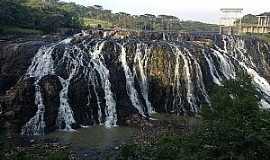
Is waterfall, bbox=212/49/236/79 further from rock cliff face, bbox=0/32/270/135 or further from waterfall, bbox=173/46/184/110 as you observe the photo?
waterfall, bbox=173/46/184/110

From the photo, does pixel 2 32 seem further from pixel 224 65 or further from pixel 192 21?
pixel 192 21

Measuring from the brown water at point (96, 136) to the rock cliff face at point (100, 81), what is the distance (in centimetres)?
106

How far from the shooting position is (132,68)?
34.5m

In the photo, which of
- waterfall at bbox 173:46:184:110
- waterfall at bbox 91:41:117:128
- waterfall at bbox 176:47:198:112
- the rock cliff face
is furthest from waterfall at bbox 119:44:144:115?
waterfall at bbox 176:47:198:112

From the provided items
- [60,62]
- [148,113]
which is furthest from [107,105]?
[60,62]

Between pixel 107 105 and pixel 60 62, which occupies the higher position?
pixel 60 62

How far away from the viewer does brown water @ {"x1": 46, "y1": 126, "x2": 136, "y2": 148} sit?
78.9 feet

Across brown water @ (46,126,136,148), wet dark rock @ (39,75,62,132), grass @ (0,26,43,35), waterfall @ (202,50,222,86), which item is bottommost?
brown water @ (46,126,136,148)

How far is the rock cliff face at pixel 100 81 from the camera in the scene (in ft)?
A: 92.8

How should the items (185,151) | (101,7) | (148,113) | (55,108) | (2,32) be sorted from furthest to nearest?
(101,7), (2,32), (148,113), (55,108), (185,151)

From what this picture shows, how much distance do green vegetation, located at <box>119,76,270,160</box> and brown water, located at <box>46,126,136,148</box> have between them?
12.2 metres

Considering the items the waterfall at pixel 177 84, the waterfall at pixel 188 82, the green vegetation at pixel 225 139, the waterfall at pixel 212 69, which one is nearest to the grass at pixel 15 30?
the waterfall at pixel 188 82

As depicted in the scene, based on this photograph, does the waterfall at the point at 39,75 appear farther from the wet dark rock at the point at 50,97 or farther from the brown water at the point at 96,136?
the brown water at the point at 96,136

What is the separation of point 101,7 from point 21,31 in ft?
229
